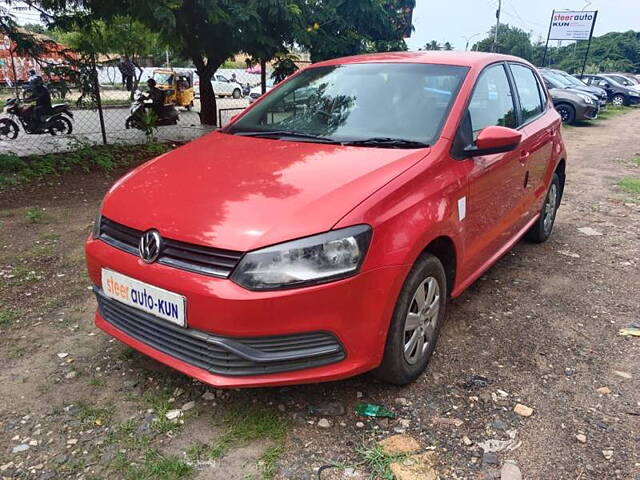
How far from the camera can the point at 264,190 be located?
243 cm

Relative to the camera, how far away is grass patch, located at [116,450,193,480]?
2084mm

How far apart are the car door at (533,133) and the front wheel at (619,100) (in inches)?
1003

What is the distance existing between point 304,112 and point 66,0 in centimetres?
539

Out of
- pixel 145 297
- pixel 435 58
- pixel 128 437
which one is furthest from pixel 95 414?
pixel 435 58

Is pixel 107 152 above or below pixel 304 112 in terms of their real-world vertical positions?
below

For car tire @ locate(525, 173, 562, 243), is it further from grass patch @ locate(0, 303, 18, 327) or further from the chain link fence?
the chain link fence

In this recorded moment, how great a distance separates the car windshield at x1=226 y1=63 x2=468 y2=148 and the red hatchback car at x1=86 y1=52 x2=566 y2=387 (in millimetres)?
12

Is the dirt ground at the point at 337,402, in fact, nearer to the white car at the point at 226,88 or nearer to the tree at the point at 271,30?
the tree at the point at 271,30

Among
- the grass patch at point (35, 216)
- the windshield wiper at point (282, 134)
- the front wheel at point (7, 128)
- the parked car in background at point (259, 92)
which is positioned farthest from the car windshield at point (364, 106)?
the front wheel at point (7, 128)

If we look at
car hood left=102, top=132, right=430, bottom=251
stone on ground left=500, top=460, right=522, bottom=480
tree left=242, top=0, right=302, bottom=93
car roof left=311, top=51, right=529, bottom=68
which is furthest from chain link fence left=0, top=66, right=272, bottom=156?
stone on ground left=500, top=460, right=522, bottom=480

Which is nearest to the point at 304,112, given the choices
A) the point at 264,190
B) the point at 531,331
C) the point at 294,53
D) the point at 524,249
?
the point at 264,190

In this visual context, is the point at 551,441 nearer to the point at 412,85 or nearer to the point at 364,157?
the point at 364,157

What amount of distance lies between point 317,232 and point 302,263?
14 centimetres

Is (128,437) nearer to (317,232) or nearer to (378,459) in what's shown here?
(378,459)
